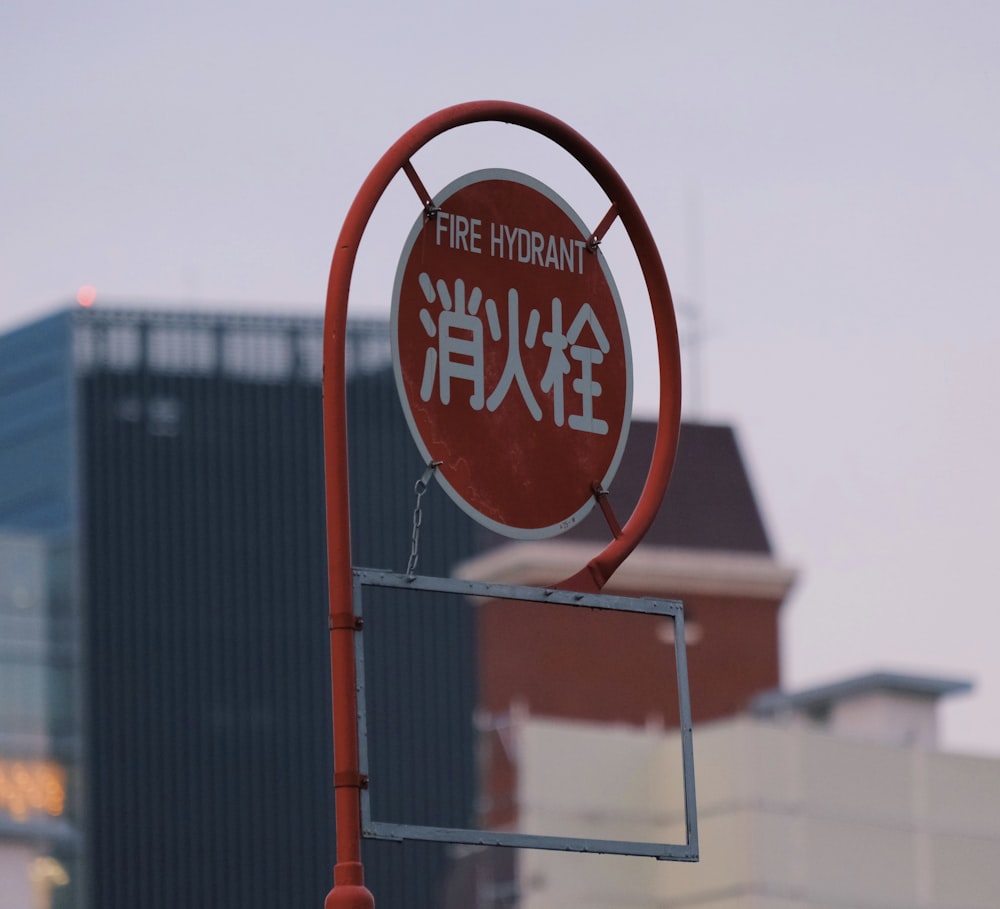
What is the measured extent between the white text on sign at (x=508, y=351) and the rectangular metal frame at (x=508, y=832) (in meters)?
0.72

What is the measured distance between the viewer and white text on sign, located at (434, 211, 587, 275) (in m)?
8.69

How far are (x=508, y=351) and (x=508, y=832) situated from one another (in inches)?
70.4

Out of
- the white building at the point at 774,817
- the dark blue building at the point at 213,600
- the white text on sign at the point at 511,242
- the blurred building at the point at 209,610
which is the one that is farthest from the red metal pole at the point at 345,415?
the dark blue building at the point at 213,600

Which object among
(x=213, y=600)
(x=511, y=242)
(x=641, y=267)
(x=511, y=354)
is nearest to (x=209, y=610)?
(x=213, y=600)

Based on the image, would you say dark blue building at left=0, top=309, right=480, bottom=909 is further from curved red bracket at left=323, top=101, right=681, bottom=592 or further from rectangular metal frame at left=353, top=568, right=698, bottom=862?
rectangular metal frame at left=353, top=568, right=698, bottom=862

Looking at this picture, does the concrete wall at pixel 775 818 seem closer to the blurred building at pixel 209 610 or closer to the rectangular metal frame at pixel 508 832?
the blurred building at pixel 209 610

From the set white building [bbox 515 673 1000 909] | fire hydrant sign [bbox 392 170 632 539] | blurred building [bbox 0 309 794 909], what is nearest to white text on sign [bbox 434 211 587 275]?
fire hydrant sign [bbox 392 170 632 539]

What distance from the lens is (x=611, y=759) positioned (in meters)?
75.1

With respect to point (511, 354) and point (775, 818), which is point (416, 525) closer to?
point (511, 354)

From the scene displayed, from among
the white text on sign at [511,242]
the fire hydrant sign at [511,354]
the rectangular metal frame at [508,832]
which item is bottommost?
the rectangular metal frame at [508,832]

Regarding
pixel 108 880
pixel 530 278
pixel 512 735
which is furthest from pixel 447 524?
pixel 530 278

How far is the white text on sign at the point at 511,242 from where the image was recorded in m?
8.69

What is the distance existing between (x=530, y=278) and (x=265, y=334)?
134m

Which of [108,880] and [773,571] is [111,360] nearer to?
[108,880]
